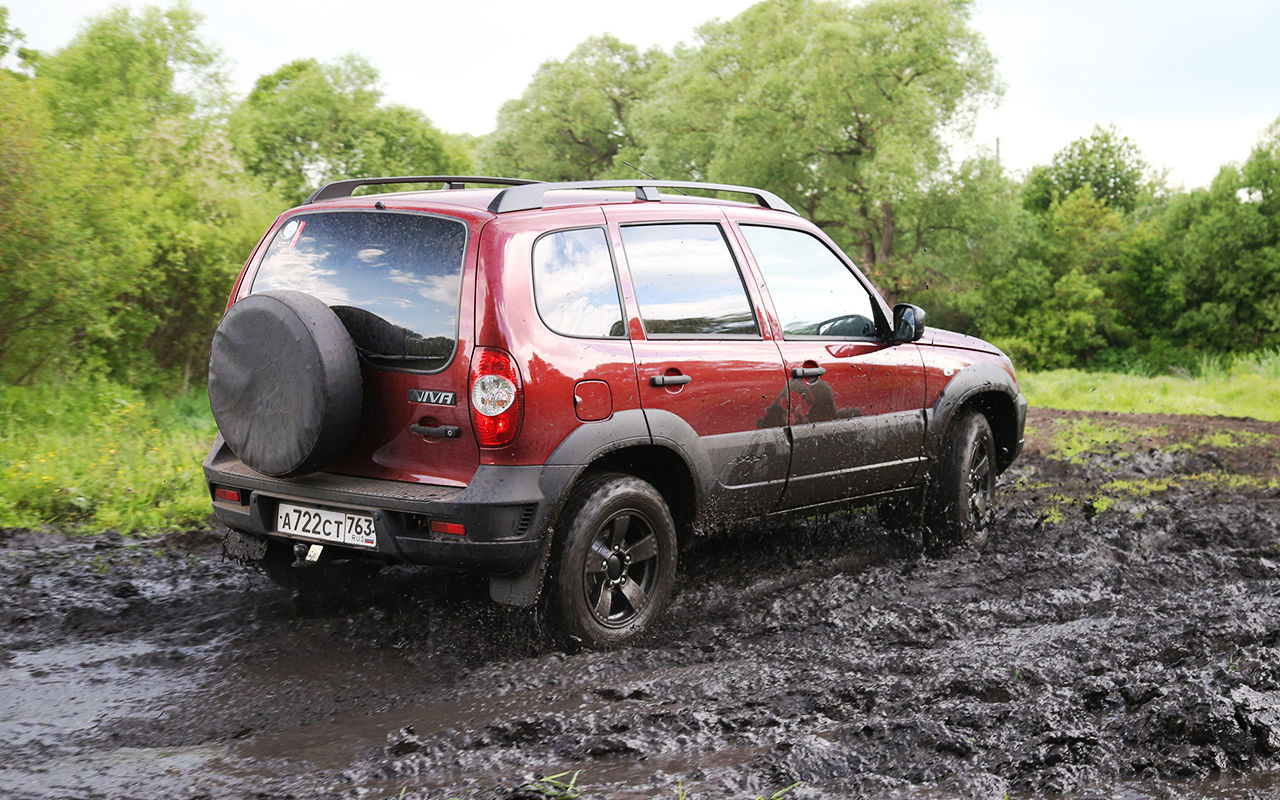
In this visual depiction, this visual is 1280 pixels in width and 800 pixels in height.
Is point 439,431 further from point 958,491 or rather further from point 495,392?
point 958,491

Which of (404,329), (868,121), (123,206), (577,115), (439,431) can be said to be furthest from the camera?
(577,115)

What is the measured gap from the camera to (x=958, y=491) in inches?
240

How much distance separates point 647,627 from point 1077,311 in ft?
143

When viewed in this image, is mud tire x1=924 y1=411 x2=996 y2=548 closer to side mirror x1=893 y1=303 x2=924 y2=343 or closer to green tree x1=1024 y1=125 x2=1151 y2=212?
side mirror x1=893 y1=303 x2=924 y2=343

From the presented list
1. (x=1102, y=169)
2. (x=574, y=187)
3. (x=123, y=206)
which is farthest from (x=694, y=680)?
(x=1102, y=169)

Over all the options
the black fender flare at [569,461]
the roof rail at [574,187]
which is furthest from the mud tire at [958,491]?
the black fender flare at [569,461]

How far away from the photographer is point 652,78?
166 ft

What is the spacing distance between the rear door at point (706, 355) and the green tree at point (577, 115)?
1789 inches

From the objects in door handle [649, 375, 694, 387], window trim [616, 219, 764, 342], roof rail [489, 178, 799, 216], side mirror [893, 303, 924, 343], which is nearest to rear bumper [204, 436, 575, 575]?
door handle [649, 375, 694, 387]

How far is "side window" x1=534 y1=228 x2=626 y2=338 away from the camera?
13.6 ft

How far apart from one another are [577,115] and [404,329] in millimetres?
48115

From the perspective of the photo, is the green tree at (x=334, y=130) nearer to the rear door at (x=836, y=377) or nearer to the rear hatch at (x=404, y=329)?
the rear door at (x=836, y=377)

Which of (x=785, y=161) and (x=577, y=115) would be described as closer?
(x=785, y=161)

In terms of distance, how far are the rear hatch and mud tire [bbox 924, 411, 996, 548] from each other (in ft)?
10.3
